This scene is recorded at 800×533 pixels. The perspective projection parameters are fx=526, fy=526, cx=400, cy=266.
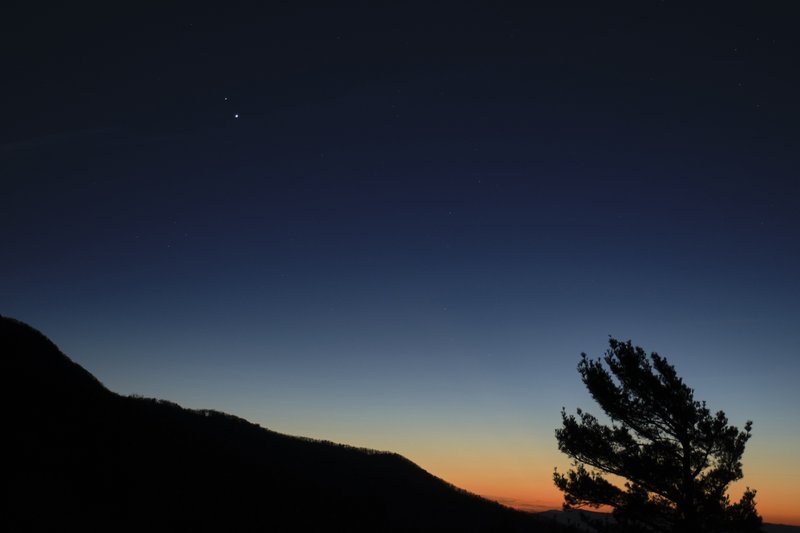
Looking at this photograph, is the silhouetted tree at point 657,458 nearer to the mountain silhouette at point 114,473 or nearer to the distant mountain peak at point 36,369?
the mountain silhouette at point 114,473

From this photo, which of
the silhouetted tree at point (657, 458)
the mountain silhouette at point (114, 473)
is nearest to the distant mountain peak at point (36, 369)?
the mountain silhouette at point (114, 473)

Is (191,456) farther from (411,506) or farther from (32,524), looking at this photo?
(411,506)

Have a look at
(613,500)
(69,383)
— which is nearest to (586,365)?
(613,500)

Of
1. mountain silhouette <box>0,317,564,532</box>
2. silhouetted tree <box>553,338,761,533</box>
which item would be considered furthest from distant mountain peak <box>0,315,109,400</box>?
silhouetted tree <box>553,338,761,533</box>

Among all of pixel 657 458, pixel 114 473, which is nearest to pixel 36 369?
pixel 114 473

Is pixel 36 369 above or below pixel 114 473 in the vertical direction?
above

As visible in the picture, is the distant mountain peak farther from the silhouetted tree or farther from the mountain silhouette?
the silhouetted tree

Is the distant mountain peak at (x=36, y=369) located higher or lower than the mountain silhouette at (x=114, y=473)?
higher

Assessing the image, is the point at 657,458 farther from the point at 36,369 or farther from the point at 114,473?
the point at 36,369

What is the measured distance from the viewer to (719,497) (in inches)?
733

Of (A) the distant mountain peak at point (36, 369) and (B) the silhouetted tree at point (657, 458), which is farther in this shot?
(A) the distant mountain peak at point (36, 369)

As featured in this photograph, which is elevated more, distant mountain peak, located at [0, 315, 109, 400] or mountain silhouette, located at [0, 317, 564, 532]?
distant mountain peak, located at [0, 315, 109, 400]

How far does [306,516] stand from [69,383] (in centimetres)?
2081

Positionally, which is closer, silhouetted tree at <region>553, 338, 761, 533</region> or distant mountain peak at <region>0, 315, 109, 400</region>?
silhouetted tree at <region>553, 338, 761, 533</region>
